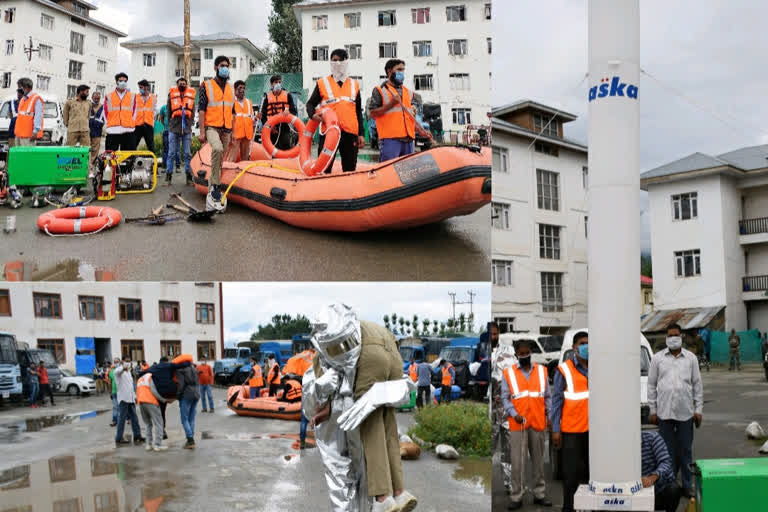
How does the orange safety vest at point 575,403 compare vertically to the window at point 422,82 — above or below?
below

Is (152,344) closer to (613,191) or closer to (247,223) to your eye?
(247,223)

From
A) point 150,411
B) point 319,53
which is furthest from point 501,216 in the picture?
point 150,411

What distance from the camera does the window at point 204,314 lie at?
5371 mm

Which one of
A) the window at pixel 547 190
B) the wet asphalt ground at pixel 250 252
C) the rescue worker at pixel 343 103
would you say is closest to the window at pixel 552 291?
the window at pixel 547 190

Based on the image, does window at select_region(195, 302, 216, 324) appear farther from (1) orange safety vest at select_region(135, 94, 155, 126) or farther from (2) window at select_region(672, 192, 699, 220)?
Answer: (2) window at select_region(672, 192, 699, 220)

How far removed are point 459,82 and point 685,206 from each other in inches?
119

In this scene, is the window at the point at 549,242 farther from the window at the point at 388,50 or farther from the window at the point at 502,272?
the window at the point at 388,50

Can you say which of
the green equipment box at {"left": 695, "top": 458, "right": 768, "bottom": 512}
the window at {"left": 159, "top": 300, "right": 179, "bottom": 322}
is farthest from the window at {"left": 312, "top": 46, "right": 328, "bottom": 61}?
the green equipment box at {"left": 695, "top": 458, "right": 768, "bottom": 512}

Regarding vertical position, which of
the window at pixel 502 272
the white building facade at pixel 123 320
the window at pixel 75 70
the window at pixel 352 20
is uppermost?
the window at pixel 352 20

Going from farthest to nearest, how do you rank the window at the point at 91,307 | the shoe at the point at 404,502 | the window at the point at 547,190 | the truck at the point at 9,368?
the window at the point at 547,190
the window at the point at 91,307
the truck at the point at 9,368
the shoe at the point at 404,502

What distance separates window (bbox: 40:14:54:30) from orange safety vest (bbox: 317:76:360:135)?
1794mm

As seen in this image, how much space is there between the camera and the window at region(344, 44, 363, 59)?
5676mm

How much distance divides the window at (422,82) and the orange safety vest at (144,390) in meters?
2.55

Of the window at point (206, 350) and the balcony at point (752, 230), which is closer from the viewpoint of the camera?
the window at point (206, 350)
